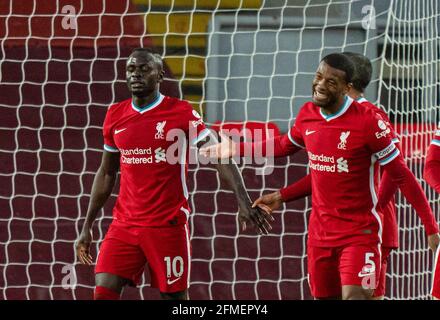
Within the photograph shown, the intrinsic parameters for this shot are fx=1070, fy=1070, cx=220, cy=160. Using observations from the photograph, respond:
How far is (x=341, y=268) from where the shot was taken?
5.26 metres

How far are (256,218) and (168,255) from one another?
1.74ft

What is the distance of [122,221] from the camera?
5750 millimetres

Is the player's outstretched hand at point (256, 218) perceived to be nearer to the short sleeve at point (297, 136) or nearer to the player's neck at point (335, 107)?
the short sleeve at point (297, 136)

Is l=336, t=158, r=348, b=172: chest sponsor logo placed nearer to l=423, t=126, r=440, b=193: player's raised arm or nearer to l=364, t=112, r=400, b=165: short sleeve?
l=364, t=112, r=400, b=165: short sleeve

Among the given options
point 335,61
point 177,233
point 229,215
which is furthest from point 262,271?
point 335,61

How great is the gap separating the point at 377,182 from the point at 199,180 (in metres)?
2.71

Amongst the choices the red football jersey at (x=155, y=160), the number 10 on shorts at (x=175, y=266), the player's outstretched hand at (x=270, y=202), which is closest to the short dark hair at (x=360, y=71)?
the player's outstretched hand at (x=270, y=202)

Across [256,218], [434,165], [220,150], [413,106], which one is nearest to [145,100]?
[220,150]

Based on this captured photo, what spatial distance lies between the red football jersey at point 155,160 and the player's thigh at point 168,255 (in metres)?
0.06

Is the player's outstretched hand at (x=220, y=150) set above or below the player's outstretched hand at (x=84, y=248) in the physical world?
above

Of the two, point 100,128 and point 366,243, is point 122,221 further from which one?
point 100,128

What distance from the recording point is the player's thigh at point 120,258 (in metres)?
5.66
